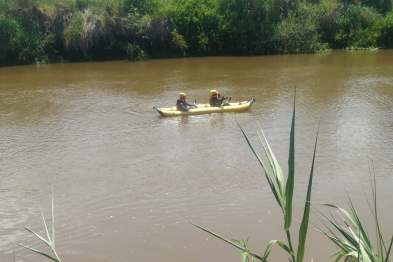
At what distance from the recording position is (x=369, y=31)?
30.4 m

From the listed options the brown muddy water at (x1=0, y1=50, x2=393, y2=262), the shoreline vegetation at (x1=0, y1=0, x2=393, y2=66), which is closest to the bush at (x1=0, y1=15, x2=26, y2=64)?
the shoreline vegetation at (x1=0, y1=0, x2=393, y2=66)

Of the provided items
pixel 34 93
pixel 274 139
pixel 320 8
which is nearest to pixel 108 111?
pixel 34 93

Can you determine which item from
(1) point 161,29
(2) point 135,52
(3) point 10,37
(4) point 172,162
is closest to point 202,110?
(4) point 172,162

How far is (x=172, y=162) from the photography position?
10.9 m

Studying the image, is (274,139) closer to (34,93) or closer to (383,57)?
(34,93)

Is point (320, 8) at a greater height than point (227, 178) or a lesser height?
greater

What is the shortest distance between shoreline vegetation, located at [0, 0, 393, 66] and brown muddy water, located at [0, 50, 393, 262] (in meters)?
7.41

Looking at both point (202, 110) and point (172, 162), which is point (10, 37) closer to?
point (202, 110)

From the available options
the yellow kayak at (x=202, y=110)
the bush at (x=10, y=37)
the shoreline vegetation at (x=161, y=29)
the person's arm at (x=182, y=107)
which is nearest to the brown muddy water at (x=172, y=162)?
the yellow kayak at (x=202, y=110)

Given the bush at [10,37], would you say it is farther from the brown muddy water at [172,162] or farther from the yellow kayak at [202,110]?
the yellow kayak at [202,110]

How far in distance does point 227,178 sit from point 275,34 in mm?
20151

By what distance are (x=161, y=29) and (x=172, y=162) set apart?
18294 mm

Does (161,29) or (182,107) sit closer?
(182,107)

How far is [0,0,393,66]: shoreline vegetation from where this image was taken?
A: 90.5ft
